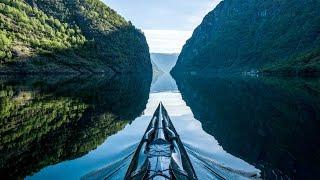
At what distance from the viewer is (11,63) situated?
150625 mm

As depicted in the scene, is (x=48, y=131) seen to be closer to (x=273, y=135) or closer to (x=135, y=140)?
(x=135, y=140)

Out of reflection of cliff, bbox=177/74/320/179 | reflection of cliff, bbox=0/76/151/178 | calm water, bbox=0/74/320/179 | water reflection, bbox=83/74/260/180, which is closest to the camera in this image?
water reflection, bbox=83/74/260/180

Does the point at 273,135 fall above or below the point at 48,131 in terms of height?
below

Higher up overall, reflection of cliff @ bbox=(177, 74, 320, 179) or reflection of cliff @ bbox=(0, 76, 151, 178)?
reflection of cliff @ bbox=(0, 76, 151, 178)

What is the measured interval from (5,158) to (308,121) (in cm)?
2401

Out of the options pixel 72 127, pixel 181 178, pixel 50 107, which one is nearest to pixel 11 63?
pixel 50 107

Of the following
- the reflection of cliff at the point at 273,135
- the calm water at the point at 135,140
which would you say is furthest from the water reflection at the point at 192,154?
the reflection of cliff at the point at 273,135

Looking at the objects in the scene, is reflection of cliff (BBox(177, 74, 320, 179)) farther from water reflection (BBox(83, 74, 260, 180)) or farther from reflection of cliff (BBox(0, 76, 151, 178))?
reflection of cliff (BBox(0, 76, 151, 178))

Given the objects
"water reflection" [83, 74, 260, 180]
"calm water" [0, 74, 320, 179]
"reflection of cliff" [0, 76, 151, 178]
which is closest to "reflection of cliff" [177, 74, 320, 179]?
"calm water" [0, 74, 320, 179]

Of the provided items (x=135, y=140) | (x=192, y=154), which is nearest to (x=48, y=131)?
(x=135, y=140)

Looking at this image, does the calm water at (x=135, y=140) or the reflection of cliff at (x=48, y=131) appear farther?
the reflection of cliff at (x=48, y=131)

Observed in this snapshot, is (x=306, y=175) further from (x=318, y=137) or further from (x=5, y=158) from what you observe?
(x=5, y=158)

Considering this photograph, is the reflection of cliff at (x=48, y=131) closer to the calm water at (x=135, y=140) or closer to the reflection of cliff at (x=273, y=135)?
the calm water at (x=135, y=140)

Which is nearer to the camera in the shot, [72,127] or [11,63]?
[72,127]
